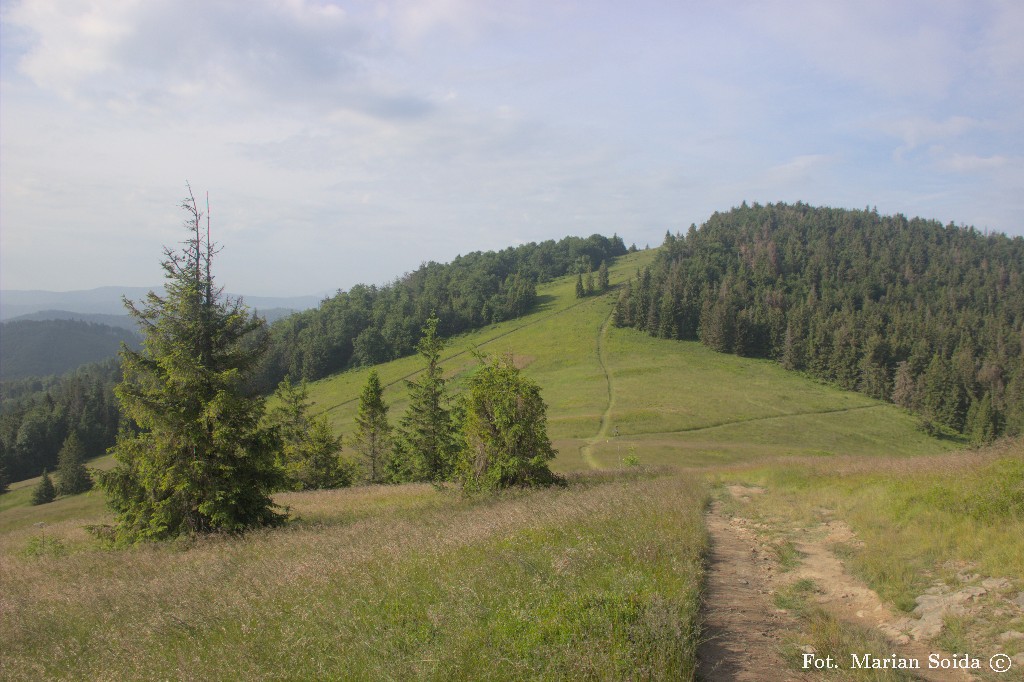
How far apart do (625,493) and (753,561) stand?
415 centimetres

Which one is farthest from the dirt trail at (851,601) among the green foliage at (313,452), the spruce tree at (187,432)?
the green foliage at (313,452)

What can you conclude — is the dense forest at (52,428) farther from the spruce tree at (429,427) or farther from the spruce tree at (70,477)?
the spruce tree at (429,427)

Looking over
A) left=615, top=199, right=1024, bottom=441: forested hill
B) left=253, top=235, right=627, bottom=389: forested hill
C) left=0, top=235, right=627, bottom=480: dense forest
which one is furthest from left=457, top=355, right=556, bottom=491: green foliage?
left=253, top=235, right=627, bottom=389: forested hill

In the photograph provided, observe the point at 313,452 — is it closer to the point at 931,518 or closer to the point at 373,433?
the point at 373,433

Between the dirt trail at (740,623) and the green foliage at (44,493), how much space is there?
9647 cm

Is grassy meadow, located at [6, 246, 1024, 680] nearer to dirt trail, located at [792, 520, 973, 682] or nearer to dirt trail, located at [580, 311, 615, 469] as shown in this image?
dirt trail, located at [792, 520, 973, 682]

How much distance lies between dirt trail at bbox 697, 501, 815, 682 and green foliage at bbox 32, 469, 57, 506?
96.5m

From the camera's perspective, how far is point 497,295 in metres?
161

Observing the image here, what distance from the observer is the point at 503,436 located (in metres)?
17.2

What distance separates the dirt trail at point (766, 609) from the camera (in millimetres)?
5082

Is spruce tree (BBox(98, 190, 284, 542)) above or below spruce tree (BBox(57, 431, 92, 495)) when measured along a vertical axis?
above

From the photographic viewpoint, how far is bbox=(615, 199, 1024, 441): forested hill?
300 ft

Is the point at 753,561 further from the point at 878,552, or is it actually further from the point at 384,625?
the point at 384,625

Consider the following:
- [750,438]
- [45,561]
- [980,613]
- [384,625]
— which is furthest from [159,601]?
[750,438]
